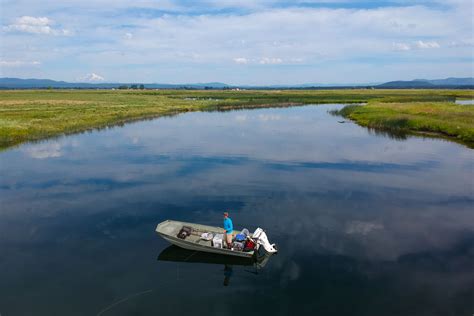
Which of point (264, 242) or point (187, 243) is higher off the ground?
point (264, 242)

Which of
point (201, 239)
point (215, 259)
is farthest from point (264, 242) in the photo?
point (201, 239)

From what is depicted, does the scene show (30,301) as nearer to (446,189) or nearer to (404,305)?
(404,305)

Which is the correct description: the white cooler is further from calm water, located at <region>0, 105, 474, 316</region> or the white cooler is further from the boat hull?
calm water, located at <region>0, 105, 474, 316</region>

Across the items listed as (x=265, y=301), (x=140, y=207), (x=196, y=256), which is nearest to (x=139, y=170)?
(x=140, y=207)

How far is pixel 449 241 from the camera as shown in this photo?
23500 mm

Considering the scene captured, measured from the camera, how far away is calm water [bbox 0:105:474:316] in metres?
18.0

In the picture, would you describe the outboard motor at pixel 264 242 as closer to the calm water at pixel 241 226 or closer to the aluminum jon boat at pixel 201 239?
the aluminum jon boat at pixel 201 239

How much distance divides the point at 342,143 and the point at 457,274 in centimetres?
3883

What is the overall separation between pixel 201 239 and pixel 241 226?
372cm

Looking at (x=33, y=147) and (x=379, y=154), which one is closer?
(x=379, y=154)

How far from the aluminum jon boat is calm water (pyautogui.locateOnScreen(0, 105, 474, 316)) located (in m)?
0.65

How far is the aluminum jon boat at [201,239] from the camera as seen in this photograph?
71.1ft

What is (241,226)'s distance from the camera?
25.9 meters

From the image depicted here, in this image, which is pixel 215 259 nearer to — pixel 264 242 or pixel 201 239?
pixel 201 239
